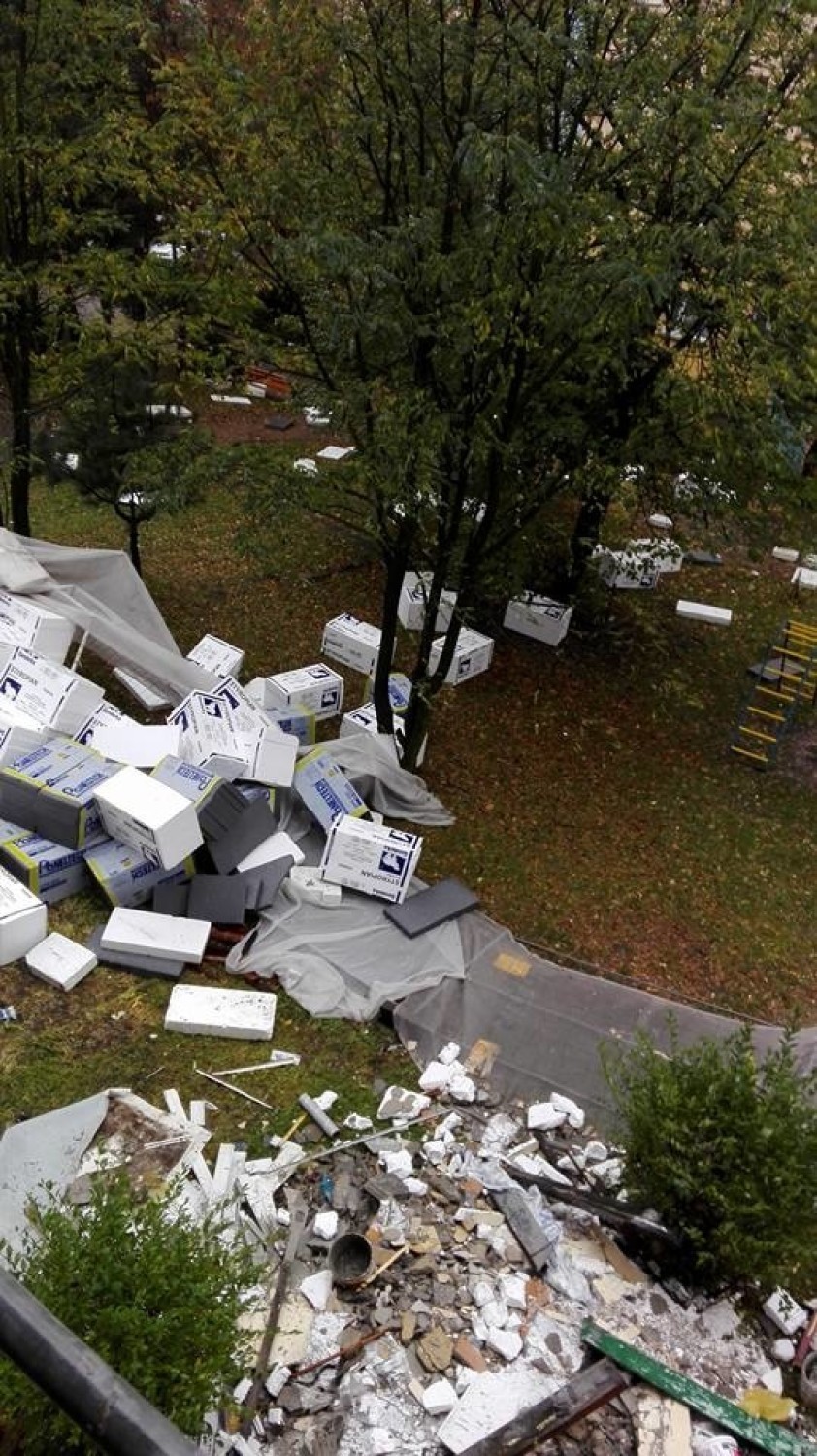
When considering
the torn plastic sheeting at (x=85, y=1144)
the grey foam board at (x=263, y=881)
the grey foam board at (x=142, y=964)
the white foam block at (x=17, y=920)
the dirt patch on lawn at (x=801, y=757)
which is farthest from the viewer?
the dirt patch on lawn at (x=801, y=757)

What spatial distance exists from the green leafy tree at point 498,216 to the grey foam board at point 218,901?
212 centimetres

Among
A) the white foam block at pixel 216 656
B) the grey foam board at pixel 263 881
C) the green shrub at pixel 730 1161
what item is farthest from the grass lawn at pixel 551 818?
the green shrub at pixel 730 1161

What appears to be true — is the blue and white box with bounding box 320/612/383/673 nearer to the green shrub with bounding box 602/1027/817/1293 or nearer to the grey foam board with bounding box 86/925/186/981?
the grey foam board with bounding box 86/925/186/981

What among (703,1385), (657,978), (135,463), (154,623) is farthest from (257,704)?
(703,1385)

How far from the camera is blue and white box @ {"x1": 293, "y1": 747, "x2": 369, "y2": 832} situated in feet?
23.9

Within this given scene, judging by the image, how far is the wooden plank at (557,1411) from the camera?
146 inches

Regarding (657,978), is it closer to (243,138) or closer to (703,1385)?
(703,1385)

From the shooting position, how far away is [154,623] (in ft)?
30.3

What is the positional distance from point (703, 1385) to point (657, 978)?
10.4 ft

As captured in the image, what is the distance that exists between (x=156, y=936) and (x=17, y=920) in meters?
0.78

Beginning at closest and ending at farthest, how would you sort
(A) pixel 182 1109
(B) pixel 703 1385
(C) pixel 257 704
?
(B) pixel 703 1385 → (A) pixel 182 1109 → (C) pixel 257 704

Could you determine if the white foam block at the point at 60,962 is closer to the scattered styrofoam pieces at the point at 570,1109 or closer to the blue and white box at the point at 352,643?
the scattered styrofoam pieces at the point at 570,1109

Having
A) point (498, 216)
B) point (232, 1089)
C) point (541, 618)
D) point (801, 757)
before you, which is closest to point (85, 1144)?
point (232, 1089)

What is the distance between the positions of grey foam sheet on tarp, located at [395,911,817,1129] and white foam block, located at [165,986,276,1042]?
0.76m
